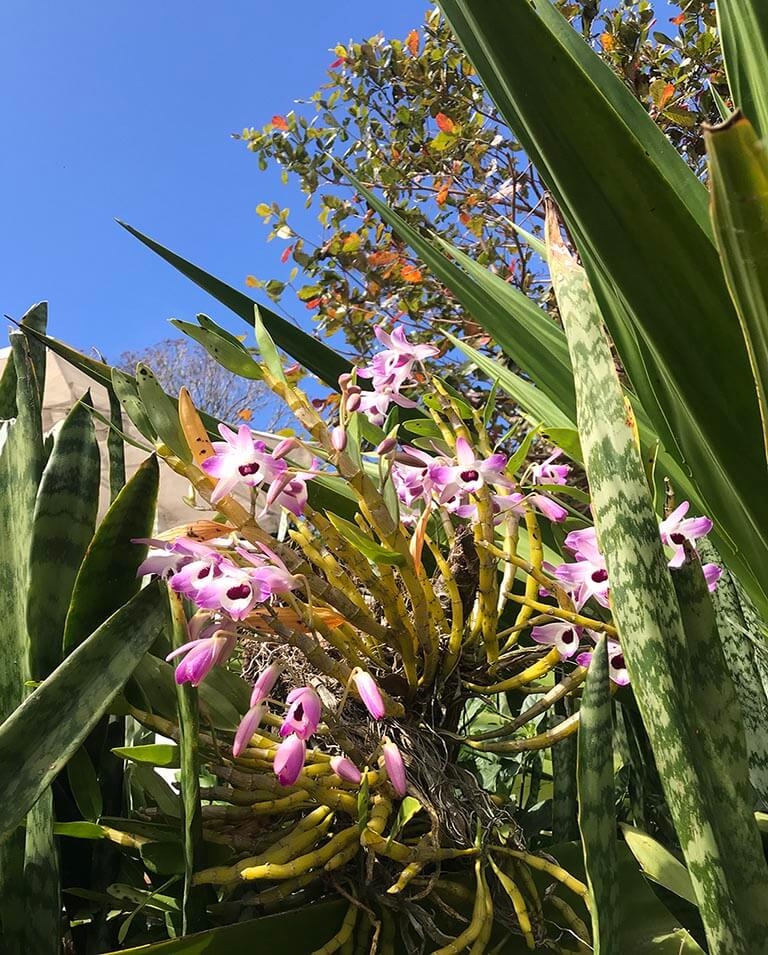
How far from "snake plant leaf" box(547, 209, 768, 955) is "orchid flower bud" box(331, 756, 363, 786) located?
0.14 m

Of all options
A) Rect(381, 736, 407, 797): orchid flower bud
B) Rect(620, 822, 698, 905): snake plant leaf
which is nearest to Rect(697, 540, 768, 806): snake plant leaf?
Rect(620, 822, 698, 905): snake plant leaf

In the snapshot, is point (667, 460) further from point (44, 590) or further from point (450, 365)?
point (450, 365)

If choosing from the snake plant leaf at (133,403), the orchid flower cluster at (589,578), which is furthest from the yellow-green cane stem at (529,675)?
the snake plant leaf at (133,403)

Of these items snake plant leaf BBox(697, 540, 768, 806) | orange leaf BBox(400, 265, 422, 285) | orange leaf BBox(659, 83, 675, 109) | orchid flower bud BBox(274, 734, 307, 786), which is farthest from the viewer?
orange leaf BBox(400, 265, 422, 285)

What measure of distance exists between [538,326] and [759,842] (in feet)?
1.65

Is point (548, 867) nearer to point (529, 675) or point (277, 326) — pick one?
point (529, 675)

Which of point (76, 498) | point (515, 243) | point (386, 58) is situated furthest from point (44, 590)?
point (386, 58)

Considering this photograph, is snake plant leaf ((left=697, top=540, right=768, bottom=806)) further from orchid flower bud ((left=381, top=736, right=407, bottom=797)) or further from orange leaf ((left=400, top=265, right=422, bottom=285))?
orange leaf ((left=400, top=265, right=422, bottom=285))

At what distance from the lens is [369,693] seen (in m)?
0.35

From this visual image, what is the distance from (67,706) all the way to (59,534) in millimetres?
119

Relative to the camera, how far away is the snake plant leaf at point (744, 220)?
21 centimetres

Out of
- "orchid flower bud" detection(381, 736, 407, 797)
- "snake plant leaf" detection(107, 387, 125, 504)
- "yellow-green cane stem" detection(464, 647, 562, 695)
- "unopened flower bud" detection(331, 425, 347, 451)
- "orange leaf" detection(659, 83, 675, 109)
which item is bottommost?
"yellow-green cane stem" detection(464, 647, 562, 695)

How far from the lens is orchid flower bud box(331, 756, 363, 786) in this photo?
34cm

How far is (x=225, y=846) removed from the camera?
1.16 feet
